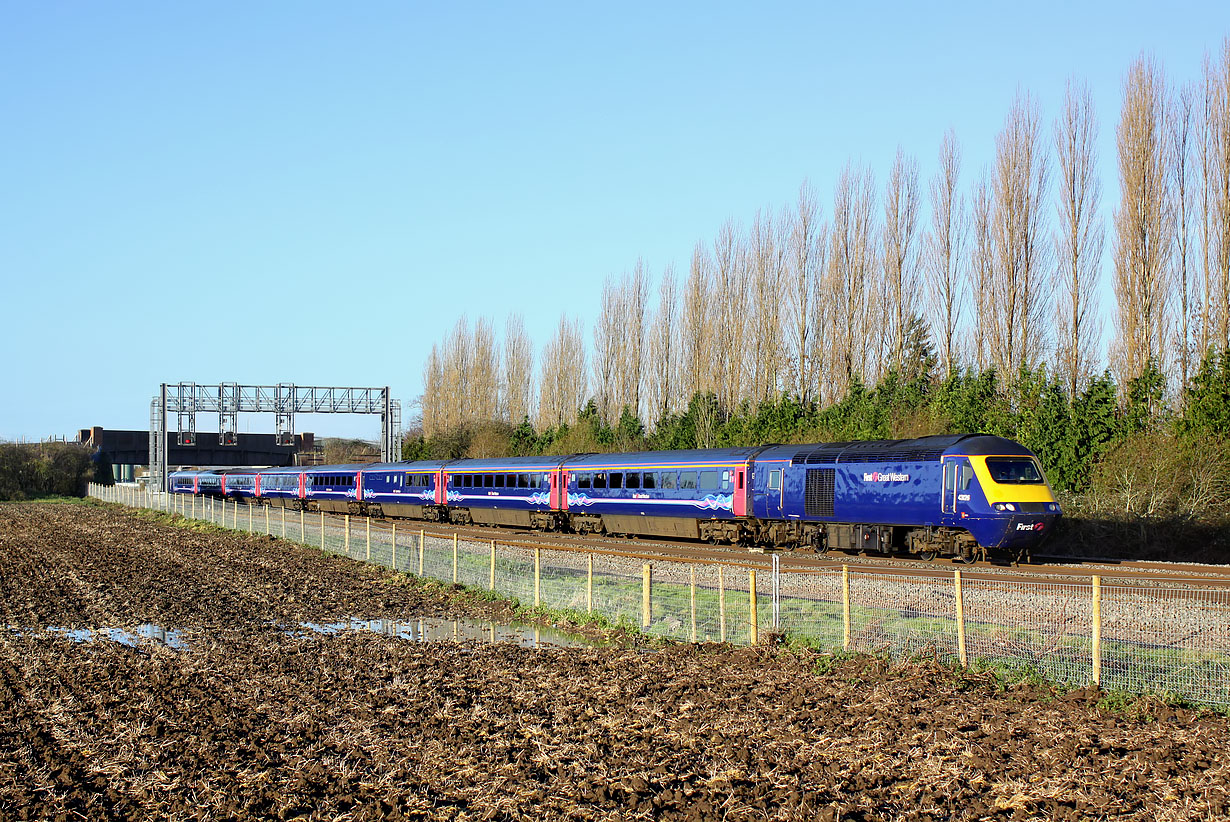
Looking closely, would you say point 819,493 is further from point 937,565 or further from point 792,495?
point 937,565

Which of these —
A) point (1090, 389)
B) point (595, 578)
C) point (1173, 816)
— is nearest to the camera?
point (1173, 816)

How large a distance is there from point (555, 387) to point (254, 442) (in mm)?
57296

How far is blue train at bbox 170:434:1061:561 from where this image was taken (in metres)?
24.0

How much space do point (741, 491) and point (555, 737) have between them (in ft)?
68.0

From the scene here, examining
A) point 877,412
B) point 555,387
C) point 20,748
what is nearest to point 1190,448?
point 877,412

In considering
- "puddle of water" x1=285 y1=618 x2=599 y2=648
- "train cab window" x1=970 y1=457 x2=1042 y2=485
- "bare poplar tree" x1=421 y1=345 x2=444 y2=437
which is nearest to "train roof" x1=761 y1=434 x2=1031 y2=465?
"train cab window" x1=970 y1=457 x2=1042 y2=485

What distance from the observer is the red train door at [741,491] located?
1185 inches

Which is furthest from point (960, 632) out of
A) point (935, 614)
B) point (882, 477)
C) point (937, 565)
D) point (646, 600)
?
point (882, 477)

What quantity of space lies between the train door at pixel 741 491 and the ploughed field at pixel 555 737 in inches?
608

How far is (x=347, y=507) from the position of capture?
179 ft

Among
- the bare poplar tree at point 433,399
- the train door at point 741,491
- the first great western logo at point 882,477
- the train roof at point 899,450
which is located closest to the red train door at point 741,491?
the train door at point 741,491

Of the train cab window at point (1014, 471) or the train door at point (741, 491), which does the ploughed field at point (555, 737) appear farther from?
the train door at point (741, 491)

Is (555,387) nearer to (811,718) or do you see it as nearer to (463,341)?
(463,341)

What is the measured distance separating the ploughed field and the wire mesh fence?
740 mm
